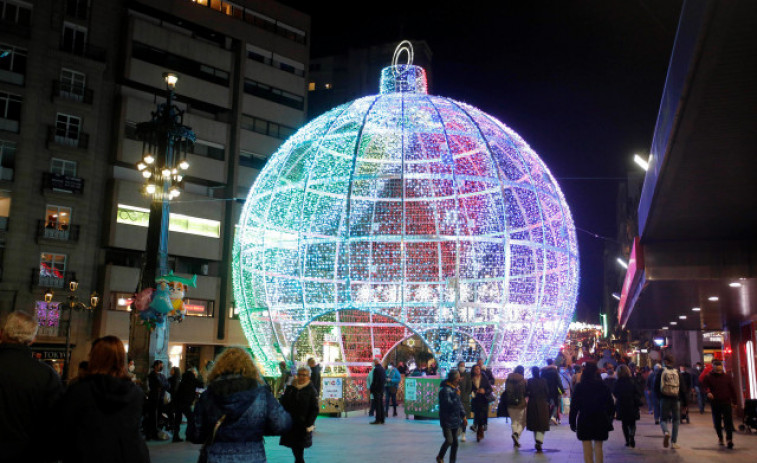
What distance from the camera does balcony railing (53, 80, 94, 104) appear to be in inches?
1430

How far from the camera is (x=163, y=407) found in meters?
13.9

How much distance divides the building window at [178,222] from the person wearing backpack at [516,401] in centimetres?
2720

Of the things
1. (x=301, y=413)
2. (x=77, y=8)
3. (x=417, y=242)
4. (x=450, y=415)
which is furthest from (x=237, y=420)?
(x=77, y=8)

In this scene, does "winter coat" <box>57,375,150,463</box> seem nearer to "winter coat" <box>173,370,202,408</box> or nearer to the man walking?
the man walking

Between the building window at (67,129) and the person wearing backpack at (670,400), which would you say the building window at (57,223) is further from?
the person wearing backpack at (670,400)

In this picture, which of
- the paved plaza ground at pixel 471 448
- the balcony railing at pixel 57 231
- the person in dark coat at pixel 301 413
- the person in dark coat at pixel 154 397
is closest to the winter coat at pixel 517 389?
the paved plaza ground at pixel 471 448

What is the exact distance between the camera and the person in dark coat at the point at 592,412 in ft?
29.9

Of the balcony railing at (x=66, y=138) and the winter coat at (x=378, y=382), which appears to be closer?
A: the winter coat at (x=378, y=382)

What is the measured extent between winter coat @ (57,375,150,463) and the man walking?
667 cm

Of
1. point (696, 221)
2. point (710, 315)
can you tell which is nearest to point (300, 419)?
point (696, 221)

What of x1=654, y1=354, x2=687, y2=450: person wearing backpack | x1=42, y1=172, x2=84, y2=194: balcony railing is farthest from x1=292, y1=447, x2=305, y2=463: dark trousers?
x1=42, y1=172, x2=84, y2=194: balcony railing

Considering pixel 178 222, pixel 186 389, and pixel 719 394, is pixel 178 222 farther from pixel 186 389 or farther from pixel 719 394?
pixel 719 394

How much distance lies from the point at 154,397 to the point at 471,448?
19.7 feet

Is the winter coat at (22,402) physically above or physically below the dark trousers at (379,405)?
above
